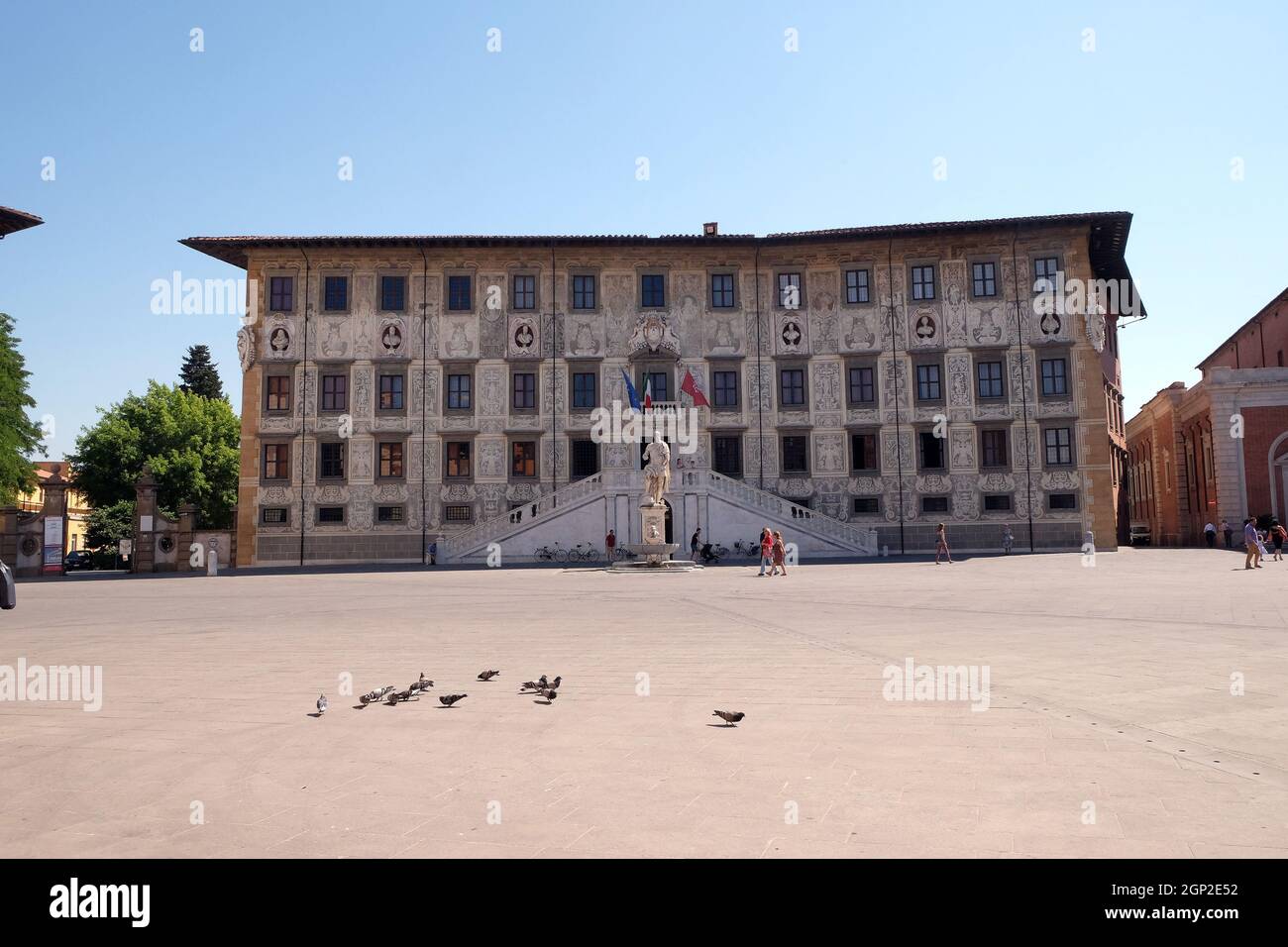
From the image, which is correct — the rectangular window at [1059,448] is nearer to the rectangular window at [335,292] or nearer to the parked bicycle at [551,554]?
the parked bicycle at [551,554]

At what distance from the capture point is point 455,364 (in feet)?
128

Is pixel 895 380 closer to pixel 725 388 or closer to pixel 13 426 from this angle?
pixel 725 388

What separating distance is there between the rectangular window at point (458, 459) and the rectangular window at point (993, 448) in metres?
22.3

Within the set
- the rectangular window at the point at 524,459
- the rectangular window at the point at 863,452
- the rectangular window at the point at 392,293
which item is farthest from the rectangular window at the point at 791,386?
the rectangular window at the point at 392,293

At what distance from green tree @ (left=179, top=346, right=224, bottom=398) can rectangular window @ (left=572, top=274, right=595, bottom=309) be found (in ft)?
144

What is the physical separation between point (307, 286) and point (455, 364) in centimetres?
751

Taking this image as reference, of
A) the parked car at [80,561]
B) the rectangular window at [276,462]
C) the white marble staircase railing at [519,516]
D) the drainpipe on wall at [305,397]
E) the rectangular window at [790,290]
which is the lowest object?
the parked car at [80,561]

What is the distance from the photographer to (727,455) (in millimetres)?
39094

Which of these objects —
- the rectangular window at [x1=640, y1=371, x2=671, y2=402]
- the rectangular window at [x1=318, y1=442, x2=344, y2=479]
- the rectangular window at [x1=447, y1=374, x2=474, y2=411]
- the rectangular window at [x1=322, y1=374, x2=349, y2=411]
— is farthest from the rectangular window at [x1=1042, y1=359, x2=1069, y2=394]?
the rectangular window at [x1=318, y1=442, x2=344, y2=479]

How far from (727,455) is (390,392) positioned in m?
15.1

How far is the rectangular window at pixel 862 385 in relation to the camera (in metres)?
38.8

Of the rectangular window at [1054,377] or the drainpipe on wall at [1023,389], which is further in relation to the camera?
the rectangular window at [1054,377]

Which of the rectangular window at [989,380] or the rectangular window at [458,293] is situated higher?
the rectangular window at [458,293]
